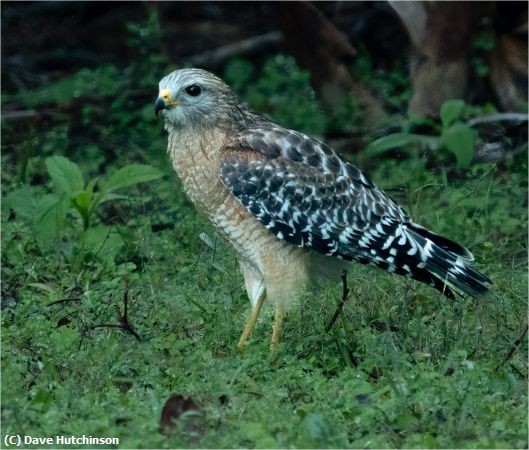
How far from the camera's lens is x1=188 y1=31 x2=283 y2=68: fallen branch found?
1108 cm

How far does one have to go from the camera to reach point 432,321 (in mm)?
5883

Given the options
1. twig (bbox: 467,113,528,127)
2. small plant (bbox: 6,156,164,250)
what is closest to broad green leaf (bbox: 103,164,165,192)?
small plant (bbox: 6,156,164,250)

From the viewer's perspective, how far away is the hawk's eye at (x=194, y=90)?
6.14m

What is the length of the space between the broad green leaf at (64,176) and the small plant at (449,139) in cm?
226

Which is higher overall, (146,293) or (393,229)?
(393,229)

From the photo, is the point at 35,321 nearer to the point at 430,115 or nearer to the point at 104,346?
the point at 104,346

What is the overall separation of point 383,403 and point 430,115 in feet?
15.6

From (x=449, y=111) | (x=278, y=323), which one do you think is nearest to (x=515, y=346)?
(x=278, y=323)

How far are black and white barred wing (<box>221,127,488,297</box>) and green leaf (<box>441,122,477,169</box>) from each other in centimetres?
210

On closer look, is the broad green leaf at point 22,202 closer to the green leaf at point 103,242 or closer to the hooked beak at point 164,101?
the green leaf at point 103,242

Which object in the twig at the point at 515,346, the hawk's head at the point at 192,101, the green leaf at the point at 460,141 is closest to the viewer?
the twig at the point at 515,346

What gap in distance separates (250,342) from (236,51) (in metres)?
5.78

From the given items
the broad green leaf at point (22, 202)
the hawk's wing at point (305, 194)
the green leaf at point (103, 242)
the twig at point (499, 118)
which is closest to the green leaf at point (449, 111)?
the twig at point (499, 118)

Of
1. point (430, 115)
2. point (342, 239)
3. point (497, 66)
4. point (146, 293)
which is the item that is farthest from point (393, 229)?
point (497, 66)
